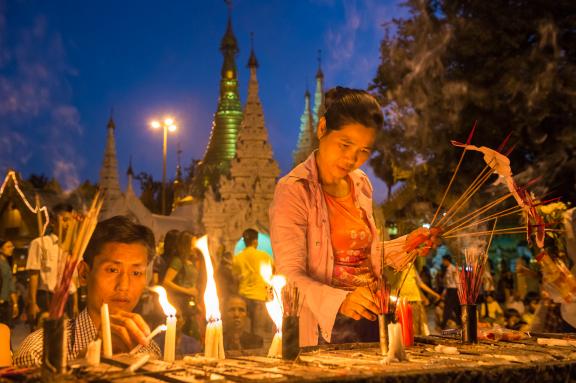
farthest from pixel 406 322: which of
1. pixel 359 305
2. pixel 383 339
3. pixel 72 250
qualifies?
pixel 72 250

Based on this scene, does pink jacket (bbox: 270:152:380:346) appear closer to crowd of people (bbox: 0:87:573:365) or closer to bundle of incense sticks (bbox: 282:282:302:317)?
crowd of people (bbox: 0:87:573:365)

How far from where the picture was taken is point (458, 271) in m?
3.30

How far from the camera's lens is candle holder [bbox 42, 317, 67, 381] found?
197cm

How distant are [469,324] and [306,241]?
0.92 m

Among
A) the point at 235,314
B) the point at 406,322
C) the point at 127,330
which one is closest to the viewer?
the point at 127,330

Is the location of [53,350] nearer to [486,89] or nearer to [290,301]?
[290,301]

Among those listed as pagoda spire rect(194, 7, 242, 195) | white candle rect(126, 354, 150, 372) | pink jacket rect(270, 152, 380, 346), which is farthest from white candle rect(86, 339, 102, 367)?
pagoda spire rect(194, 7, 242, 195)

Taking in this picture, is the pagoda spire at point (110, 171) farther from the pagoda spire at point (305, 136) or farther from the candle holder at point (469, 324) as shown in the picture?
the candle holder at point (469, 324)

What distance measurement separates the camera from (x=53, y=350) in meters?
2.00

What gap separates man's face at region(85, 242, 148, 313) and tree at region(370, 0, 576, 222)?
14.0 m

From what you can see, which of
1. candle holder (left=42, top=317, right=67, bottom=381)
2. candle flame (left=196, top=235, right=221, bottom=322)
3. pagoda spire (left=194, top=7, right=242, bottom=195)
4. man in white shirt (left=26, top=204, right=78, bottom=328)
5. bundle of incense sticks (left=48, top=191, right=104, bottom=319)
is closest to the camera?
candle holder (left=42, top=317, right=67, bottom=381)

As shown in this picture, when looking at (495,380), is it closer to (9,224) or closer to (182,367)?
(182,367)

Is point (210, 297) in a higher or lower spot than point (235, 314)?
higher

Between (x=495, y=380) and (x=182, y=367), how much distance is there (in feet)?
3.24
